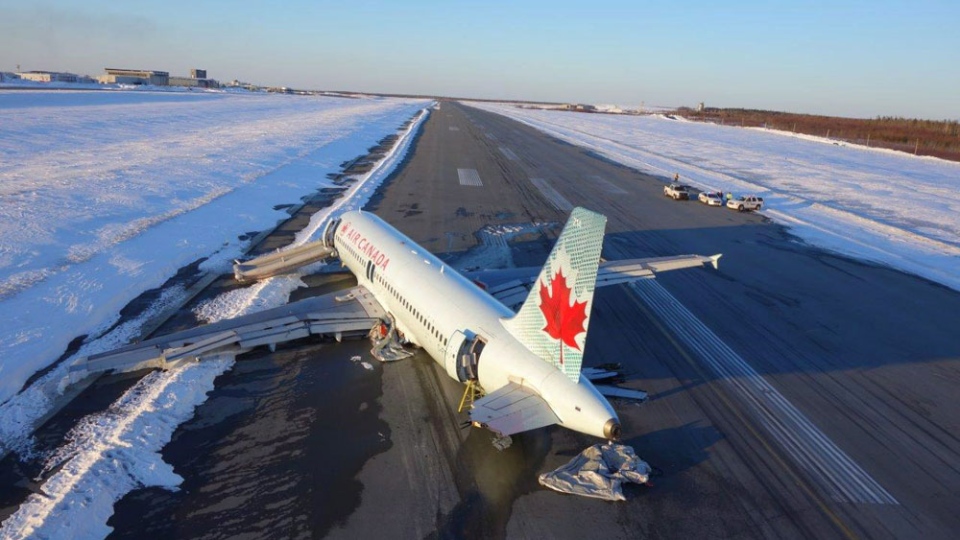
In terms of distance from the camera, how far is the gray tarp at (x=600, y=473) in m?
15.1

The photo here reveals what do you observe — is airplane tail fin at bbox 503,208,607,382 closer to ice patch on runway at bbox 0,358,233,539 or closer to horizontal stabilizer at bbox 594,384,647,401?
horizontal stabilizer at bbox 594,384,647,401

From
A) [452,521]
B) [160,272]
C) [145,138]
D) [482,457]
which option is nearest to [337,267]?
[160,272]

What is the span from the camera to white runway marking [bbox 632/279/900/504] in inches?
631

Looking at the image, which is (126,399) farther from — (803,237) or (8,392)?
(803,237)

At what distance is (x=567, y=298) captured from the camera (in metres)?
14.6

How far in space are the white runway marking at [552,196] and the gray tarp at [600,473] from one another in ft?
115

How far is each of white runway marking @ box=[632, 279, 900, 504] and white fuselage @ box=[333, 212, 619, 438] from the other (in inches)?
278

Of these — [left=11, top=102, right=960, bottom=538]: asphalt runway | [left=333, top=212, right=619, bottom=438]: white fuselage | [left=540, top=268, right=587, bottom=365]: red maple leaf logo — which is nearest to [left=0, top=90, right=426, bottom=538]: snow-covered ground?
[left=11, top=102, right=960, bottom=538]: asphalt runway

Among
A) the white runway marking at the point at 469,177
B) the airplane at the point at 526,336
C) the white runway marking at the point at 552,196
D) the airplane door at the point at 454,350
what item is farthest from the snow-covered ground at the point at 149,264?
the white runway marking at the point at 552,196

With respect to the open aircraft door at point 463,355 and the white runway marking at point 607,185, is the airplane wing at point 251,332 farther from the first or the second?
the white runway marking at point 607,185

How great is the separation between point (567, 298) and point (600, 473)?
4981 mm

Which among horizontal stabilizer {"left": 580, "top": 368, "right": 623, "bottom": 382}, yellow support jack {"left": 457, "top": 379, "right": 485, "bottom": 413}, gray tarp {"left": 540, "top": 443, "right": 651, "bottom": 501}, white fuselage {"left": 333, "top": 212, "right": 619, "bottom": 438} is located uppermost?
white fuselage {"left": 333, "top": 212, "right": 619, "bottom": 438}

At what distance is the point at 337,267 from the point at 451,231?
33.3ft

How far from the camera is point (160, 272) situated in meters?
30.2
